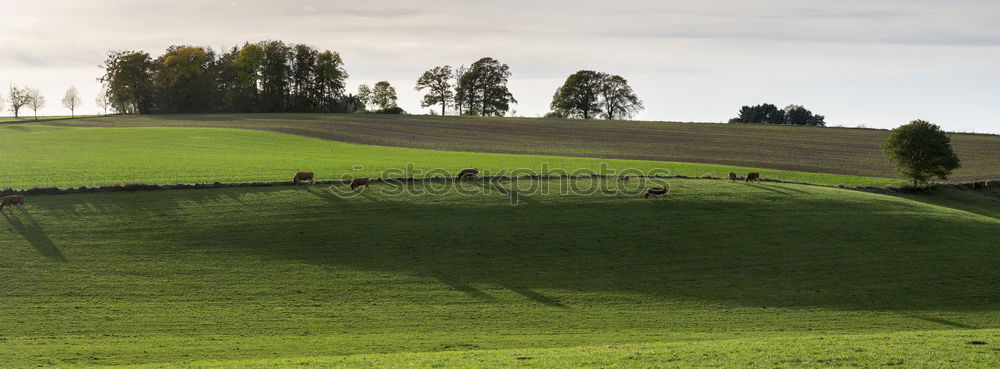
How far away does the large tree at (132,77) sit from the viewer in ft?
401

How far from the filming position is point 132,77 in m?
123

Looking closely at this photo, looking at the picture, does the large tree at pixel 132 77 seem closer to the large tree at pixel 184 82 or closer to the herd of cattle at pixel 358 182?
the large tree at pixel 184 82

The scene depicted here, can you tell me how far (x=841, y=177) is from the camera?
6506 cm

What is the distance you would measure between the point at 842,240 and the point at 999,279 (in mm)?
7078

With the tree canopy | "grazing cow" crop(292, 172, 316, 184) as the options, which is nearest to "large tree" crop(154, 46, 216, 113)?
the tree canopy

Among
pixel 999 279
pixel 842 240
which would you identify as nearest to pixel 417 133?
pixel 842 240

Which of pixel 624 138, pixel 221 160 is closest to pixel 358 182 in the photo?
pixel 221 160

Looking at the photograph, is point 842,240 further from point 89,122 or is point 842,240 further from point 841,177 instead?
point 89,122

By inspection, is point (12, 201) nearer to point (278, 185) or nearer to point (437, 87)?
point (278, 185)

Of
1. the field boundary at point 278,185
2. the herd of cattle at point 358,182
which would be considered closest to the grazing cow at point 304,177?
the herd of cattle at point 358,182

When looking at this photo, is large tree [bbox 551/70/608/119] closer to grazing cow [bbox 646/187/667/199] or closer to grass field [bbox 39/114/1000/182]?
grass field [bbox 39/114/1000/182]

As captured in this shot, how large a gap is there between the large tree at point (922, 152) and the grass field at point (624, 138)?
9.37m

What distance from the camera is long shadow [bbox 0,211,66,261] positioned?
31.7 meters

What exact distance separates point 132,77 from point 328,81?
3242 cm
